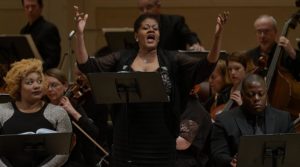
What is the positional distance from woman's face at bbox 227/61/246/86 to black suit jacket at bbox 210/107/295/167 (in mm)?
1088

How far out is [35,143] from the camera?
4.31 m

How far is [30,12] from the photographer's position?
20.8 feet

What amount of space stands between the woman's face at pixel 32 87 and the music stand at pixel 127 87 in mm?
656

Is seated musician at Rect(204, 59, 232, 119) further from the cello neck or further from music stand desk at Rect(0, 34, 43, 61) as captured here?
music stand desk at Rect(0, 34, 43, 61)

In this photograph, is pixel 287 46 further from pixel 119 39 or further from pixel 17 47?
pixel 17 47

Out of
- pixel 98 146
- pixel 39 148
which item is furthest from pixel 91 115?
pixel 39 148

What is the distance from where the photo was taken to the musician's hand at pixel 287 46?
5.54 metres

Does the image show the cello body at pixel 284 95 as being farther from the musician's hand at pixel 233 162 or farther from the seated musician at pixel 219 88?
the musician's hand at pixel 233 162

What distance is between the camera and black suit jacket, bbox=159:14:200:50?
5.73 meters

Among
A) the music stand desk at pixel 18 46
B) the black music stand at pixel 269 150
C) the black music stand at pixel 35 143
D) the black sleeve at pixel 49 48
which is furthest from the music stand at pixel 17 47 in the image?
the black music stand at pixel 269 150

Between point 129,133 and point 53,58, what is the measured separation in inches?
82.9

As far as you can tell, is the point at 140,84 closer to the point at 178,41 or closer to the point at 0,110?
the point at 0,110

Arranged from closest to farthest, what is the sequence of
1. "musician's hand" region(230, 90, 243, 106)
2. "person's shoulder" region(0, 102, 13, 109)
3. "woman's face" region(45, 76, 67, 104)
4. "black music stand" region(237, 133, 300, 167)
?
"black music stand" region(237, 133, 300, 167)
"person's shoulder" region(0, 102, 13, 109)
"musician's hand" region(230, 90, 243, 106)
"woman's face" region(45, 76, 67, 104)

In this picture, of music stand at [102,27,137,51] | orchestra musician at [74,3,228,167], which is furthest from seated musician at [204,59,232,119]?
orchestra musician at [74,3,228,167]
